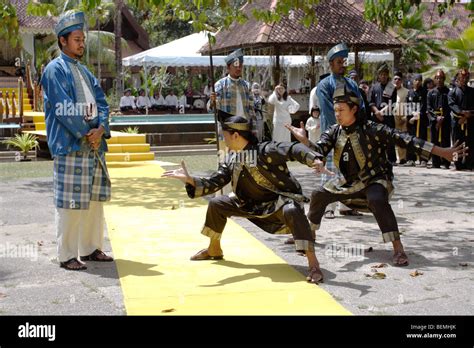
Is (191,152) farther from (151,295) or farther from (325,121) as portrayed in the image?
(151,295)

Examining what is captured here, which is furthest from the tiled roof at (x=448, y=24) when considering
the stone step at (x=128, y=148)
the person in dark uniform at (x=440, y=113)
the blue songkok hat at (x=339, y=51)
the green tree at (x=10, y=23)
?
the green tree at (x=10, y=23)

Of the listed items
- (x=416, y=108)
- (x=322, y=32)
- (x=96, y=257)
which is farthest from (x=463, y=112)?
(x=96, y=257)

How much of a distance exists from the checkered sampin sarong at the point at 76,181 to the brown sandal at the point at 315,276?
1.88 m

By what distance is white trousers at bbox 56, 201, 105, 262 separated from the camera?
591 centimetres

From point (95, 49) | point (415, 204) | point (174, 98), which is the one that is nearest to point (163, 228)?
point (415, 204)

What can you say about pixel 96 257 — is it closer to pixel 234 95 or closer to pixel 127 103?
pixel 234 95

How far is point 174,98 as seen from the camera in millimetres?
32656

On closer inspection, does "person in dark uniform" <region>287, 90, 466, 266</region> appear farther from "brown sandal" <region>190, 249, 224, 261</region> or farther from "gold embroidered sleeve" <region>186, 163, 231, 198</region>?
"brown sandal" <region>190, 249, 224, 261</region>

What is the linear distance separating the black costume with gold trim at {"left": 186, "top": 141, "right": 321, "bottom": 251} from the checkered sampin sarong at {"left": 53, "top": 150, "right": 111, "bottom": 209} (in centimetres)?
83

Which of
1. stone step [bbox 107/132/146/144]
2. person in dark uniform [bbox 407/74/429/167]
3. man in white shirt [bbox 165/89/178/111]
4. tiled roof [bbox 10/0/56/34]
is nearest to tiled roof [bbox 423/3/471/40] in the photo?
man in white shirt [bbox 165/89/178/111]

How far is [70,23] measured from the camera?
5.86 meters

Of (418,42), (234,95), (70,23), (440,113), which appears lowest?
(440,113)

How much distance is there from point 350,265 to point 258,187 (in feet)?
3.37

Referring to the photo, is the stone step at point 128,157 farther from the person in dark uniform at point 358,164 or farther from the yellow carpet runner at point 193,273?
the person in dark uniform at point 358,164
